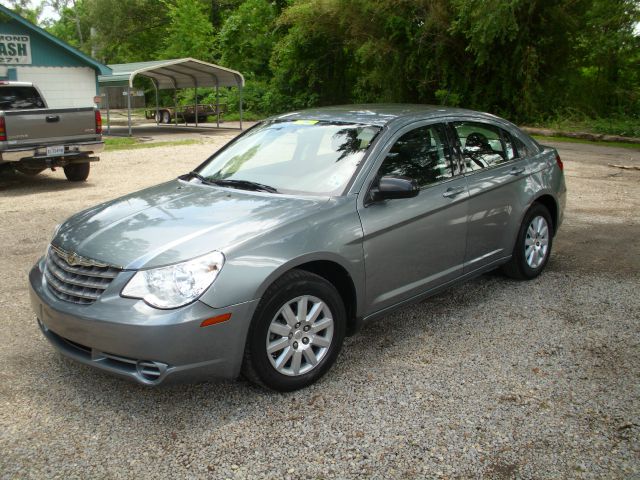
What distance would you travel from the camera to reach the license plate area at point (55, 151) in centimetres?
1087

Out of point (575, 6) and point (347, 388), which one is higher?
point (575, 6)

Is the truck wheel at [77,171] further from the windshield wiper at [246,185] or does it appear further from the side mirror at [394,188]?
the side mirror at [394,188]

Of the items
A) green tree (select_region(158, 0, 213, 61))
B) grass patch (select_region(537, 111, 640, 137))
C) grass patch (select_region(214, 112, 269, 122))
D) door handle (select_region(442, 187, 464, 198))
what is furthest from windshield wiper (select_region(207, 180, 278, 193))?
green tree (select_region(158, 0, 213, 61))

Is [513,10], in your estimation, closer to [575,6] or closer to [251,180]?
[575,6]

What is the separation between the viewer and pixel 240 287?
329 centimetres

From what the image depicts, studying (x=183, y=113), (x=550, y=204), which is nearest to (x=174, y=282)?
(x=550, y=204)

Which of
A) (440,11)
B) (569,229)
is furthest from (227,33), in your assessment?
(569,229)

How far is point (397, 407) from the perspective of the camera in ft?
11.6

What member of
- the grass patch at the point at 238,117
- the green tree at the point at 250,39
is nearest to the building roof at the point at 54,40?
the grass patch at the point at 238,117

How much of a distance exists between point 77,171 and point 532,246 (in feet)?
30.0

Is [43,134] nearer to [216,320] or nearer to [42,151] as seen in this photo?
[42,151]

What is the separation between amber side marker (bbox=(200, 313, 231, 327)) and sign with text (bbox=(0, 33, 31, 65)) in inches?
800

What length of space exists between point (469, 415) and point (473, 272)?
173cm

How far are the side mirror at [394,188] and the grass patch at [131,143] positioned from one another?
1538cm
